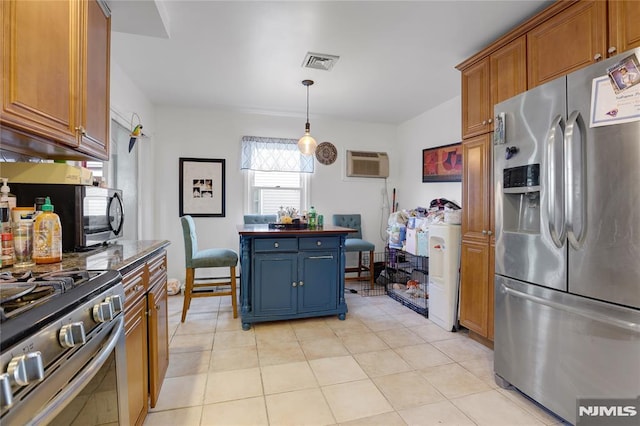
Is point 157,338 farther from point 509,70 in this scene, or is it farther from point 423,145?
point 423,145

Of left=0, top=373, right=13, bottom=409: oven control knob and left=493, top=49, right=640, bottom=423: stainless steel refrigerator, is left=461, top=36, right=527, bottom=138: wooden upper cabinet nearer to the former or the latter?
left=493, top=49, right=640, bottom=423: stainless steel refrigerator

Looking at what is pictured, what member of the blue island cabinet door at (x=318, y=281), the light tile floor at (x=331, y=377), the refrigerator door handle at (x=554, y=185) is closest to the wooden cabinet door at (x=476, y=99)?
the refrigerator door handle at (x=554, y=185)

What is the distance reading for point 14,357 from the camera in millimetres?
611

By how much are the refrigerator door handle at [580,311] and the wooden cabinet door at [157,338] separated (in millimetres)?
2066

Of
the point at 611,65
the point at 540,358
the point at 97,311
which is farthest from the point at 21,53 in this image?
the point at 540,358

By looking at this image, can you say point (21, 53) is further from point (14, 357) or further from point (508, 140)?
point (508, 140)

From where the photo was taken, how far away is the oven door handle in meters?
0.70

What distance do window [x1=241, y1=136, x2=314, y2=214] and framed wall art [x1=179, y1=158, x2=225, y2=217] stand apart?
0.37 meters

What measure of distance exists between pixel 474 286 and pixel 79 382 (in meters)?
2.61

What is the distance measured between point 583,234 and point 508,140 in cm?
73

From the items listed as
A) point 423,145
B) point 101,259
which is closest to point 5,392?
point 101,259

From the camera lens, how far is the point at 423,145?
14.8ft

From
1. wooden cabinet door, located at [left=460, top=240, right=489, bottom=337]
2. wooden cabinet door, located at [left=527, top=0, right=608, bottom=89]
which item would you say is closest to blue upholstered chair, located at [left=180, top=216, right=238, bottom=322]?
wooden cabinet door, located at [left=460, top=240, right=489, bottom=337]

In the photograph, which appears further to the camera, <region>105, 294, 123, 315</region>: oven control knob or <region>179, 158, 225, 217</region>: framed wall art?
<region>179, 158, 225, 217</region>: framed wall art
